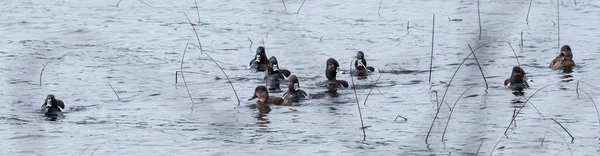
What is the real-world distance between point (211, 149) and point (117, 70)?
642 centimetres

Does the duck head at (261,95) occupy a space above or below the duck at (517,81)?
above

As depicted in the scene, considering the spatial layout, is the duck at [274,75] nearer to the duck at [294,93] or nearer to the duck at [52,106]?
the duck at [294,93]

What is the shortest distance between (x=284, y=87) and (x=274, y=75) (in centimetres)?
42

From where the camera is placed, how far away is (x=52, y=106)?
38.0 feet

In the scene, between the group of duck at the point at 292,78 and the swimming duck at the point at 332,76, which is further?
the swimming duck at the point at 332,76

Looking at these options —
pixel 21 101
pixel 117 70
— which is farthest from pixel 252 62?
pixel 21 101

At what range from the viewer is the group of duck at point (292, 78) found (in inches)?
467

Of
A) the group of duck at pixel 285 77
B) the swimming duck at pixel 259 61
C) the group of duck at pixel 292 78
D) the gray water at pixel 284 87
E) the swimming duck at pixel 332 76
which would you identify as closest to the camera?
the gray water at pixel 284 87

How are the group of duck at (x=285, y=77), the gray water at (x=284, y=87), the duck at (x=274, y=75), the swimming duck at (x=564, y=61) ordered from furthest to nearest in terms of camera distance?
the duck at (x=274, y=75) → the swimming duck at (x=564, y=61) → the group of duck at (x=285, y=77) → the gray water at (x=284, y=87)

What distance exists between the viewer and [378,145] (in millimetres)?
8836

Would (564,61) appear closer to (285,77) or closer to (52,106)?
(285,77)

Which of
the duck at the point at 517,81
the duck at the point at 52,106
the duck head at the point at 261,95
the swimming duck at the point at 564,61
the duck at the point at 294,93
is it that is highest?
the duck at the point at 52,106

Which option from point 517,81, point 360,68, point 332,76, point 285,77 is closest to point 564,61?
point 517,81

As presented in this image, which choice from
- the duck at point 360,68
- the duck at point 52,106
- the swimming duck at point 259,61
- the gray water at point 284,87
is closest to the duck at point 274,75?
the gray water at point 284,87
